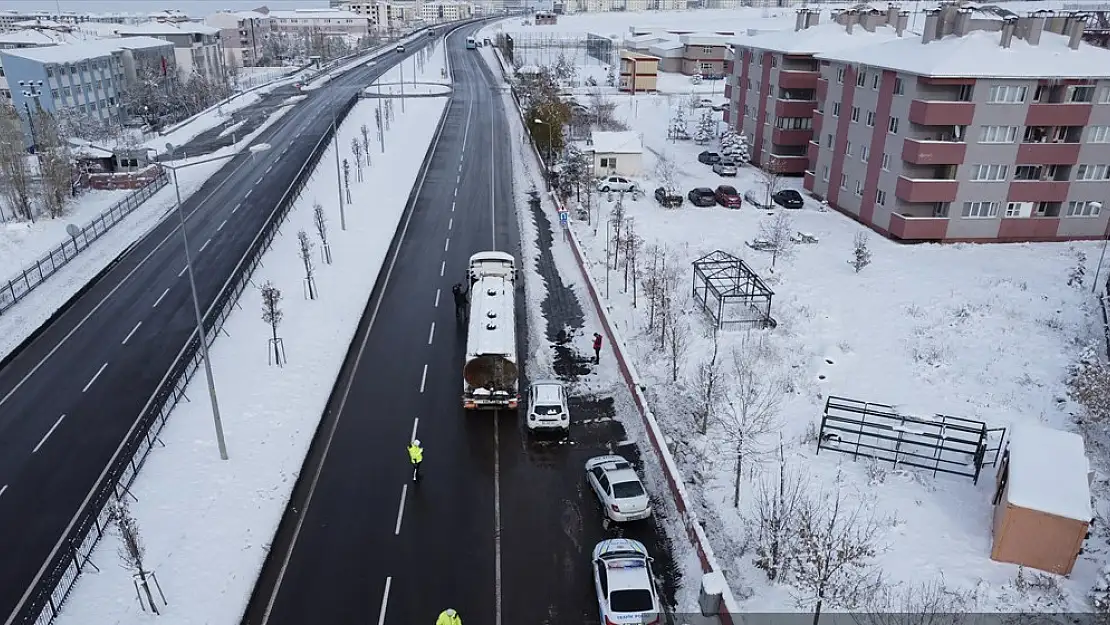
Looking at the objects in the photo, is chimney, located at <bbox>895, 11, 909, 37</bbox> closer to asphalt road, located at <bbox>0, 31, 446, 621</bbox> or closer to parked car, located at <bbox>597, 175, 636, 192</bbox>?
parked car, located at <bbox>597, 175, 636, 192</bbox>

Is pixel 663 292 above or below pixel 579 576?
above

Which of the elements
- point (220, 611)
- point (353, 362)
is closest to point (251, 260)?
point (353, 362)

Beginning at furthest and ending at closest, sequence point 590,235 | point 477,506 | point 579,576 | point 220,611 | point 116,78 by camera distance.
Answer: point 116,78, point 590,235, point 477,506, point 579,576, point 220,611

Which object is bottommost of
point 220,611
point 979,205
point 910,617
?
point 220,611

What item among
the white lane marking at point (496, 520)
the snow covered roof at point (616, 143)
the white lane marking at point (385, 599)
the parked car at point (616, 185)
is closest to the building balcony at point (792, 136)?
the snow covered roof at point (616, 143)

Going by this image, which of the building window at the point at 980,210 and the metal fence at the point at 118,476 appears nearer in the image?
the metal fence at the point at 118,476

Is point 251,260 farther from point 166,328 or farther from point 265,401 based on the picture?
point 265,401

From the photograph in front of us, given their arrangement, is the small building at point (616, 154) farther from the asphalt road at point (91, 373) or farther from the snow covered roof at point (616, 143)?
the asphalt road at point (91, 373)
